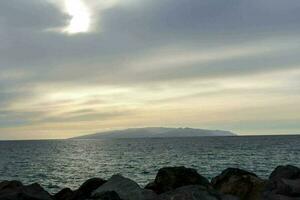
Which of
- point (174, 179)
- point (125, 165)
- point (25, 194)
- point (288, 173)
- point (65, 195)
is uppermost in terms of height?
point (288, 173)

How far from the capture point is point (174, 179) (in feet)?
75.1

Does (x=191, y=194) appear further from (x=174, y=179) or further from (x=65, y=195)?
(x=65, y=195)

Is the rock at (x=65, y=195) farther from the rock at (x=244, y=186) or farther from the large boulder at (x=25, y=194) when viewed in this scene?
the rock at (x=244, y=186)

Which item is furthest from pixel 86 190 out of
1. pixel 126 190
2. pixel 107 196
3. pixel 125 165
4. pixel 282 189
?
pixel 125 165

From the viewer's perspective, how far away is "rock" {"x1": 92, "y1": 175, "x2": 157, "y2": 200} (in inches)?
784

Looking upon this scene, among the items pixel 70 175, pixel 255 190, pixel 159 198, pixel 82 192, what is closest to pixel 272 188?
pixel 255 190

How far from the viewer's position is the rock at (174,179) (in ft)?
74.6

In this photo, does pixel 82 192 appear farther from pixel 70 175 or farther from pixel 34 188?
pixel 70 175

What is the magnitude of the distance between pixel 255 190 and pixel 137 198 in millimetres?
4802

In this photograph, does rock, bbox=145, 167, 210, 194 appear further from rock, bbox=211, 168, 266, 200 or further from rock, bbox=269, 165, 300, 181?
rock, bbox=269, 165, 300, 181

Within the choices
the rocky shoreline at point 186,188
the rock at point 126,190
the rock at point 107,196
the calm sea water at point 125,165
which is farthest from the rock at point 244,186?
the calm sea water at point 125,165

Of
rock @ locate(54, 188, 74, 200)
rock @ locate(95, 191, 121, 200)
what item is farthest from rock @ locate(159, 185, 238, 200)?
Answer: rock @ locate(54, 188, 74, 200)

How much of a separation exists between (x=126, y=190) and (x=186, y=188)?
520cm

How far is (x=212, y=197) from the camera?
16234 mm
